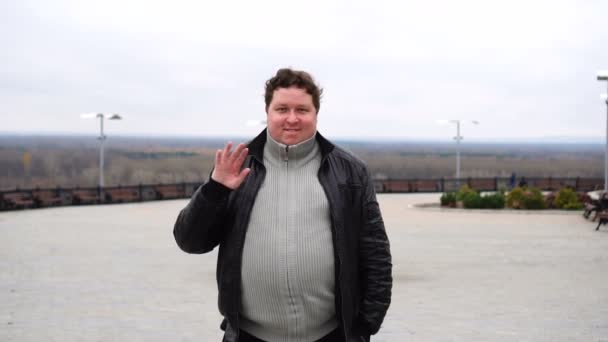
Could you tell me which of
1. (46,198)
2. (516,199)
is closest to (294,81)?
(516,199)

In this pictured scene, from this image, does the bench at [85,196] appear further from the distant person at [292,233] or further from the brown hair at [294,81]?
the brown hair at [294,81]

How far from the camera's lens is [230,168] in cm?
398

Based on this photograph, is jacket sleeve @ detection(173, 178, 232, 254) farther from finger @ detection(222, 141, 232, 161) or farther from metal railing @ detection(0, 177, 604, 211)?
metal railing @ detection(0, 177, 604, 211)

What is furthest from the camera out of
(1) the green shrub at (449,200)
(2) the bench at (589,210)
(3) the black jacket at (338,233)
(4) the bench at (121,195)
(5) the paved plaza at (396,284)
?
(4) the bench at (121,195)

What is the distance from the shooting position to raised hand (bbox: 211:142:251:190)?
156 inches

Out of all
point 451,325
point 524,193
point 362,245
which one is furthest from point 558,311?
point 524,193

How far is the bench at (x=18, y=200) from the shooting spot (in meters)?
30.4

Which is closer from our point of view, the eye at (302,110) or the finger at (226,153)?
the finger at (226,153)

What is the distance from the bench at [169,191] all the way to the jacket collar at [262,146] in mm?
32584

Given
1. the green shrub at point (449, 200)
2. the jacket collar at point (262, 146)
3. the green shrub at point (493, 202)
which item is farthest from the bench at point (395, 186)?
the jacket collar at point (262, 146)

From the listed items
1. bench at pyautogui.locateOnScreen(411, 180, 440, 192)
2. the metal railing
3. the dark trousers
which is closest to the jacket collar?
the dark trousers

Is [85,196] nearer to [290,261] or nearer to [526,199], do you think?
[526,199]

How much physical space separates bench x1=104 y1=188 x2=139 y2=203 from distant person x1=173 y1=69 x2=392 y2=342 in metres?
31.1

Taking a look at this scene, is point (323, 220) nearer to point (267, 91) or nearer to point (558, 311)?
point (267, 91)
